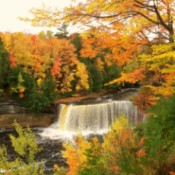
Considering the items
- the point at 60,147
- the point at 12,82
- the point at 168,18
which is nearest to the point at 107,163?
the point at 168,18

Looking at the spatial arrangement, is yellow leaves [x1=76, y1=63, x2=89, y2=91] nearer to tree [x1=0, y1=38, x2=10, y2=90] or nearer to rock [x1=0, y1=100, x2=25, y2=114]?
tree [x1=0, y1=38, x2=10, y2=90]

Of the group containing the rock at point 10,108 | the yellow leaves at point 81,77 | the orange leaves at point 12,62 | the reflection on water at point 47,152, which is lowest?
the reflection on water at point 47,152

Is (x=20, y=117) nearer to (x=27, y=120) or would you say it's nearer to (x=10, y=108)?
(x=27, y=120)

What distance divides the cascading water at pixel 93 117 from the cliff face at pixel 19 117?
5.98 feet

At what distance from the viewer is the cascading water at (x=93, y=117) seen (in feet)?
94.9

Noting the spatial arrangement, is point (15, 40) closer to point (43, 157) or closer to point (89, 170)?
point (43, 157)

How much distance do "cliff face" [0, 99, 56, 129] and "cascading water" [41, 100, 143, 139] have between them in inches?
71.7

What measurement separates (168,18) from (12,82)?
1085 inches

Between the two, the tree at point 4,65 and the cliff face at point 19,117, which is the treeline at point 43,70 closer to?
the tree at point 4,65

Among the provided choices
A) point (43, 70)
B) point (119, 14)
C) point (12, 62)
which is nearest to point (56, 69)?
point (43, 70)

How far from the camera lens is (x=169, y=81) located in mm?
8820

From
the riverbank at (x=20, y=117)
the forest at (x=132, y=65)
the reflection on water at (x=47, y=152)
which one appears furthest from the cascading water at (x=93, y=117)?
the forest at (x=132, y=65)

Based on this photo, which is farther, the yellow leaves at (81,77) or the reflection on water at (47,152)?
the yellow leaves at (81,77)

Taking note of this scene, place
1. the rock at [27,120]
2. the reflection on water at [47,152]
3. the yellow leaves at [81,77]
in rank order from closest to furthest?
1. the reflection on water at [47,152]
2. the rock at [27,120]
3. the yellow leaves at [81,77]
